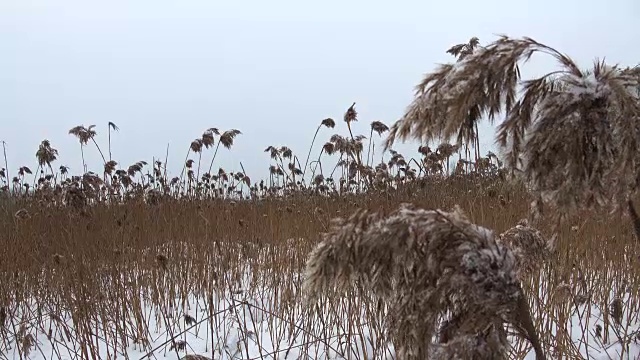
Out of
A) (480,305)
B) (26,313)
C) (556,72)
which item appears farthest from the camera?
(26,313)

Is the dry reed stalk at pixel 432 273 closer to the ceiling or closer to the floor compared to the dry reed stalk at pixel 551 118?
closer to the floor

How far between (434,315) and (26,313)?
144 inches

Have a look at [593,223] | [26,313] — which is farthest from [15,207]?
[593,223]

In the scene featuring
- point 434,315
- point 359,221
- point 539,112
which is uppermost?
point 539,112

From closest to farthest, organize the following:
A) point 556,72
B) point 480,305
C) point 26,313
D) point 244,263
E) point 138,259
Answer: point 480,305 → point 556,72 → point 26,313 → point 138,259 → point 244,263

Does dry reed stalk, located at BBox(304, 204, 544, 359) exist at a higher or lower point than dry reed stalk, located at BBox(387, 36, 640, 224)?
lower

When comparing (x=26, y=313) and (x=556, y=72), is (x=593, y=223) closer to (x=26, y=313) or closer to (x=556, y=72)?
(x=556, y=72)

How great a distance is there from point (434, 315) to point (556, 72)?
1.28 feet

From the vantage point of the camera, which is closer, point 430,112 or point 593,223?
point 430,112

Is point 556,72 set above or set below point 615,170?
above

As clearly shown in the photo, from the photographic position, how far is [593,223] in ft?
11.7

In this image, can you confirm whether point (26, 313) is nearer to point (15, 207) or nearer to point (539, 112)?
point (15, 207)

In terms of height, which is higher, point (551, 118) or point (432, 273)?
point (551, 118)

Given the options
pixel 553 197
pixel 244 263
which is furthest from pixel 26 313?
pixel 553 197
